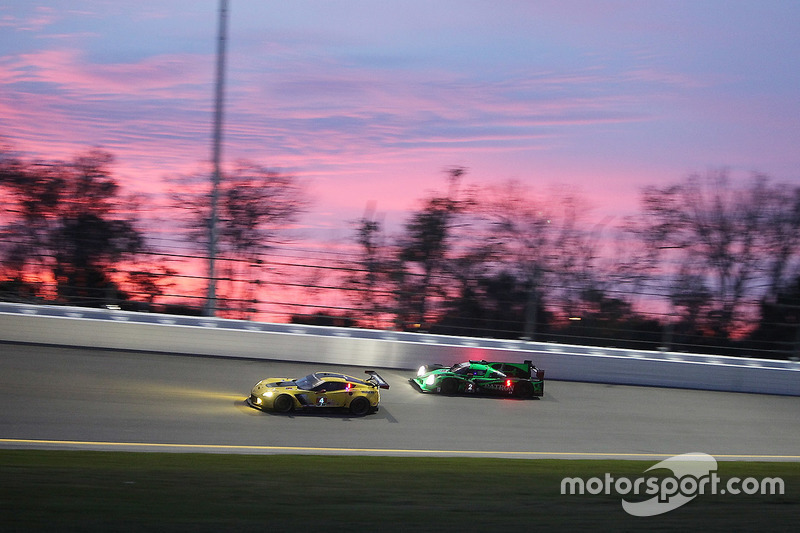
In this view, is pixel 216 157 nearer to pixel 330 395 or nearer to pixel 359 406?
pixel 330 395

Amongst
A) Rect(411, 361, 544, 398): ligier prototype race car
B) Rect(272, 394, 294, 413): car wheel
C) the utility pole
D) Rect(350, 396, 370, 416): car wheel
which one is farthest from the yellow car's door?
the utility pole

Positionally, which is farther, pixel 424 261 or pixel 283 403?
pixel 424 261

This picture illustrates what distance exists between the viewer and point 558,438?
12.9 meters

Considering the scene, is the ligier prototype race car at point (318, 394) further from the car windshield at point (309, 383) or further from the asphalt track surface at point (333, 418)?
the asphalt track surface at point (333, 418)

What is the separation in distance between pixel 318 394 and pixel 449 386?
3462 mm

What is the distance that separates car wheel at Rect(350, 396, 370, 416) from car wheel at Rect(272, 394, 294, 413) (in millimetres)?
1132

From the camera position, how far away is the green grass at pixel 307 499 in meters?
6.21

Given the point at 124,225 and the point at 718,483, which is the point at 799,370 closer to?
the point at 718,483

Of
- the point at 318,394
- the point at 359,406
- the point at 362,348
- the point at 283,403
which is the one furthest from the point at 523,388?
the point at 283,403

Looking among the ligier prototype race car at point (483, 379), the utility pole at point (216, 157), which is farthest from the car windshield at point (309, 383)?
the utility pole at point (216, 157)

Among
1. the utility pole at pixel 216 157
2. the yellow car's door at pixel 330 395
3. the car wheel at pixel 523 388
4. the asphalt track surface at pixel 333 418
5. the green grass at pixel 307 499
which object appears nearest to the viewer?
the green grass at pixel 307 499

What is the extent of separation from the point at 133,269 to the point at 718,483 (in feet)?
46.9

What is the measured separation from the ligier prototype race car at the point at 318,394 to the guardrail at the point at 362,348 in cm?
398

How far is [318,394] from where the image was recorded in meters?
12.7
